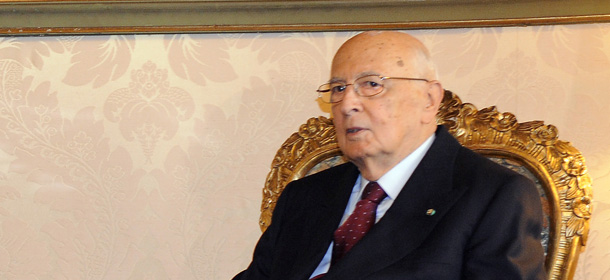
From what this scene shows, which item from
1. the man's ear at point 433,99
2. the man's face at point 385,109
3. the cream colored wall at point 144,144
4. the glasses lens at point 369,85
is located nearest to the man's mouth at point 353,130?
the man's face at point 385,109

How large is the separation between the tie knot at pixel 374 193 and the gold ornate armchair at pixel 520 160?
13.6 inches

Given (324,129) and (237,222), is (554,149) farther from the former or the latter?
(237,222)

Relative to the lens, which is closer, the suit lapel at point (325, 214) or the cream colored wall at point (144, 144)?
the suit lapel at point (325, 214)

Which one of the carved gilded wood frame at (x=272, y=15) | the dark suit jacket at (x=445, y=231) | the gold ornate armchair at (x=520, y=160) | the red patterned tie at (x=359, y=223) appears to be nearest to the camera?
the dark suit jacket at (x=445, y=231)

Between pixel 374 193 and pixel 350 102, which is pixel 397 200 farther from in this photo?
pixel 350 102

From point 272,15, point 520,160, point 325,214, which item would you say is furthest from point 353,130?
point 272,15

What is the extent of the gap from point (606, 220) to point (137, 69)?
1.73 metres

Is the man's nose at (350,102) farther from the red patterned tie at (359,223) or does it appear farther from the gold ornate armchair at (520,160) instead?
the gold ornate armchair at (520,160)

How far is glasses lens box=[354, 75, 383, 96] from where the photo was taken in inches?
91.5

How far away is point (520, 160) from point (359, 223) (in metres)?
0.57

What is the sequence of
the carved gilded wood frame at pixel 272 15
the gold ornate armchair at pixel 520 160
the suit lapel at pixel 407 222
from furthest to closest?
the carved gilded wood frame at pixel 272 15 < the gold ornate armchair at pixel 520 160 < the suit lapel at pixel 407 222

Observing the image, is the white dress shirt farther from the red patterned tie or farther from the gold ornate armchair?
the gold ornate armchair

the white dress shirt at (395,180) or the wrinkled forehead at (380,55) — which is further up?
the wrinkled forehead at (380,55)

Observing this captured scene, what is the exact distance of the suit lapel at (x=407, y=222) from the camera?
2.14m
